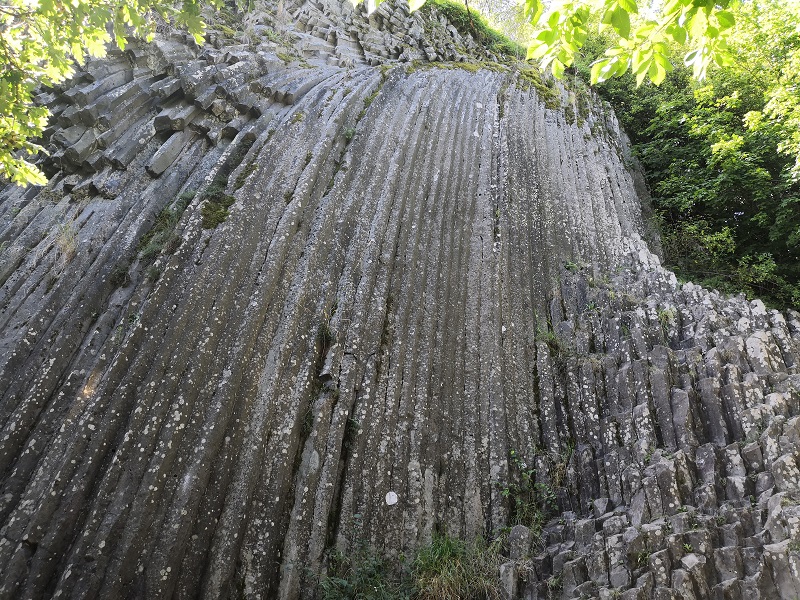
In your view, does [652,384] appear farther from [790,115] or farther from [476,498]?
[790,115]

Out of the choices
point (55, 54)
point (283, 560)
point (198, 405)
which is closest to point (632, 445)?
point (283, 560)

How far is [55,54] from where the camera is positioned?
18.1 feet

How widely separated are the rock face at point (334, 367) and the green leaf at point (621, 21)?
12.3ft

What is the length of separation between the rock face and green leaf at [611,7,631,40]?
3.74 m

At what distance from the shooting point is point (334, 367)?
6.10m

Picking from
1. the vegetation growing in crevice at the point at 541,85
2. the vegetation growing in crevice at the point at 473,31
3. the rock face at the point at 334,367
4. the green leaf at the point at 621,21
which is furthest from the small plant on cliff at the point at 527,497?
the vegetation growing in crevice at the point at 473,31

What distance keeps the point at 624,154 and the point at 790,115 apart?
4.16 meters

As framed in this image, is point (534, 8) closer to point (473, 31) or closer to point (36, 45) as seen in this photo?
point (36, 45)

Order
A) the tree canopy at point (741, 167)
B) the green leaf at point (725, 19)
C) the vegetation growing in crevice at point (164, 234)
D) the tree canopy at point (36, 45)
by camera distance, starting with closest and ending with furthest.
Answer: the green leaf at point (725, 19)
the tree canopy at point (36, 45)
the vegetation growing in crevice at point (164, 234)
the tree canopy at point (741, 167)

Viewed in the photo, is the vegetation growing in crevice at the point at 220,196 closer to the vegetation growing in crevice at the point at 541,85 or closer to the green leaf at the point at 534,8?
the green leaf at the point at 534,8

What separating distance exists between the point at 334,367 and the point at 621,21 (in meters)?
4.47

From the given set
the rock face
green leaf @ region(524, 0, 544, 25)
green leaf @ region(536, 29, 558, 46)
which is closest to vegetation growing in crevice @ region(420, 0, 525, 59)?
the rock face

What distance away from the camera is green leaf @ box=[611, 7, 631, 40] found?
110 inches

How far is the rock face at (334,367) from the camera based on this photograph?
4504 mm
